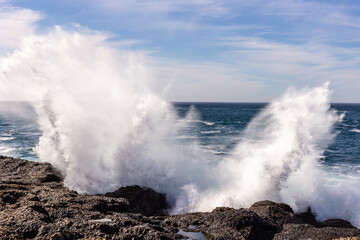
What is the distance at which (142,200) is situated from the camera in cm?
1425

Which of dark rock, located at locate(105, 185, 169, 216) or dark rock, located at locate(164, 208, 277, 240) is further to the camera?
dark rock, located at locate(105, 185, 169, 216)

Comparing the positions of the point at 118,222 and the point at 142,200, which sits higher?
the point at 118,222

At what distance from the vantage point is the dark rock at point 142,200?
13.8 metres

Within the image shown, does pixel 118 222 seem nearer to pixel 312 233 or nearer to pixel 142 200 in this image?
pixel 142 200

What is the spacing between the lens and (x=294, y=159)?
19.2 meters

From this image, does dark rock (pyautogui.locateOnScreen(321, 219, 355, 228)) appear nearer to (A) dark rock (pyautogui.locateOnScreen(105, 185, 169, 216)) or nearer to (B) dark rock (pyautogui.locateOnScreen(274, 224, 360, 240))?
(B) dark rock (pyautogui.locateOnScreen(274, 224, 360, 240))

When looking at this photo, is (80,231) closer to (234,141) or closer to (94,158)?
(94,158)

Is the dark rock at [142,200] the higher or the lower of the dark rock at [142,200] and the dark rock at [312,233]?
the lower

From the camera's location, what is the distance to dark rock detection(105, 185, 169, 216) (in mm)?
13765

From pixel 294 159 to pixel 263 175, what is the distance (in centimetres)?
250

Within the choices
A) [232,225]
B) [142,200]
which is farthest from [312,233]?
[142,200]

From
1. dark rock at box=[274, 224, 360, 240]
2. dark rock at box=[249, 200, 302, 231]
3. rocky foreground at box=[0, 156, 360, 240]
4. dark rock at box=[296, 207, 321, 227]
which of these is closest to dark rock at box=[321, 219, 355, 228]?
rocky foreground at box=[0, 156, 360, 240]

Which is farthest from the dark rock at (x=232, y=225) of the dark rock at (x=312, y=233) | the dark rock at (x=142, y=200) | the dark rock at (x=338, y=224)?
the dark rock at (x=338, y=224)

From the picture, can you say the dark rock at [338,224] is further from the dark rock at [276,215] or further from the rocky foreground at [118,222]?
the dark rock at [276,215]
